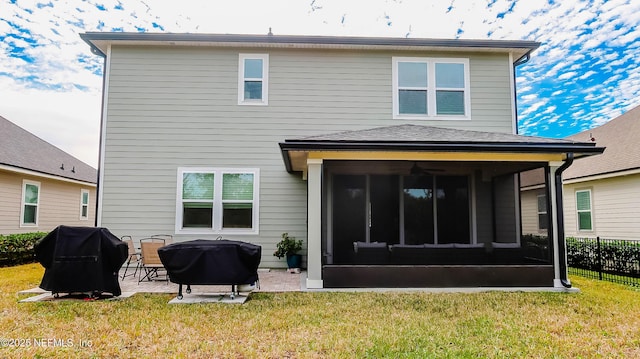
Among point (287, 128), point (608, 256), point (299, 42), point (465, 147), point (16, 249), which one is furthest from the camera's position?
point (16, 249)

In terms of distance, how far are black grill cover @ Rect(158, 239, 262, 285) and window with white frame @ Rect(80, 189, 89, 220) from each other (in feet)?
40.6

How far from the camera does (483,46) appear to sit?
1001cm

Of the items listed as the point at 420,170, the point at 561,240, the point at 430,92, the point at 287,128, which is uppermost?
the point at 430,92

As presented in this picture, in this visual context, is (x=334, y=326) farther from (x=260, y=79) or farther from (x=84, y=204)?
(x=84, y=204)

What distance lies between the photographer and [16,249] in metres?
10.7

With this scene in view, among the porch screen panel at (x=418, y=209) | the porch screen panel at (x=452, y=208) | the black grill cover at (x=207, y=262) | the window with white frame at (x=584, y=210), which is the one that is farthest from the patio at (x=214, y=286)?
the window with white frame at (x=584, y=210)

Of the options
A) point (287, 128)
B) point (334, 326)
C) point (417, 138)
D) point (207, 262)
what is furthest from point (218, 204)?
point (334, 326)

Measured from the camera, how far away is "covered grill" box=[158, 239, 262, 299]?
6.21m

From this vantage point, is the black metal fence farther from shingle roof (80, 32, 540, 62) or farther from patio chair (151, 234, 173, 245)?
patio chair (151, 234, 173, 245)

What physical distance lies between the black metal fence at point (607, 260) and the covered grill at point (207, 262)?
7.65m

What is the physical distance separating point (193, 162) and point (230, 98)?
1830 millimetres

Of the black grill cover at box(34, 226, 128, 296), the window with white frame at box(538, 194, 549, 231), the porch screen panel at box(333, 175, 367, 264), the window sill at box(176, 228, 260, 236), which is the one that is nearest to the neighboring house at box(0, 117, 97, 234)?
the window sill at box(176, 228, 260, 236)

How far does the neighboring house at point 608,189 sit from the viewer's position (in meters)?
10.5

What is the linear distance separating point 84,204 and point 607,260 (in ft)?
59.4
